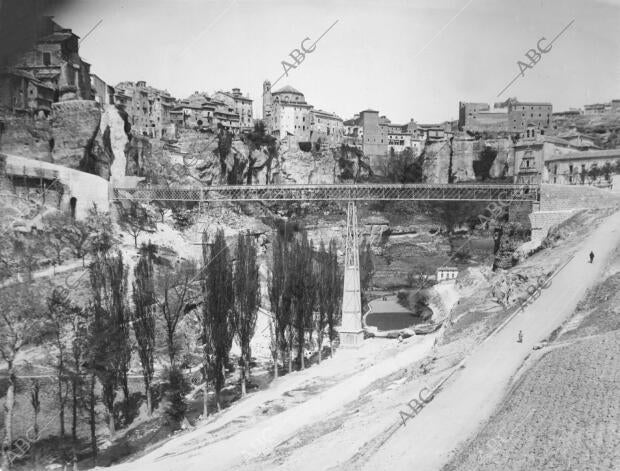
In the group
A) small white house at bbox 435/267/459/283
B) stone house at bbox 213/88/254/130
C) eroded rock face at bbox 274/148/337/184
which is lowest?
small white house at bbox 435/267/459/283

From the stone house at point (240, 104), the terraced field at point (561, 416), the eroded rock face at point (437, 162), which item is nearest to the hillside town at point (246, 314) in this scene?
the terraced field at point (561, 416)

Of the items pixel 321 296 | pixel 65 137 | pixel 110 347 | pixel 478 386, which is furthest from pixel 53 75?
pixel 478 386

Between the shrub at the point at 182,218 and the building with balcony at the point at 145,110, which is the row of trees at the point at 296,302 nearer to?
the shrub at the point at 182,218

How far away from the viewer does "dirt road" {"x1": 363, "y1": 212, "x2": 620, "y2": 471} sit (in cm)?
958

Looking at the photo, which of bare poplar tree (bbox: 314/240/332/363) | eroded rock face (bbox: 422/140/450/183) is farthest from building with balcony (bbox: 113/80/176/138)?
eroded rock face (bbox: 422/140/450/183)

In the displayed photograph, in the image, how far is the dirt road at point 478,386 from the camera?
9.58 metres

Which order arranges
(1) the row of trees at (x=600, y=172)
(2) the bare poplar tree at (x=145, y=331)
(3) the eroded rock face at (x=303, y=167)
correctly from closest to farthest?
(2) the bare poplar tree at (x=145, y=331)
(1) the row of trees at (x=600, y=172)
(3) the eroded rock face at (x=303, y=167)

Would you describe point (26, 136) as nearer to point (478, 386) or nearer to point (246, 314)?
point (246, 314)

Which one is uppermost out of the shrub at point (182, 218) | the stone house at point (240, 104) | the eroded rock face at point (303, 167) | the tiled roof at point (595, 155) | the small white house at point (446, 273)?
the stone house at point (240, 104)

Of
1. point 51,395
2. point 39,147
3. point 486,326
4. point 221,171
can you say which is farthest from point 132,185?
point 486,326

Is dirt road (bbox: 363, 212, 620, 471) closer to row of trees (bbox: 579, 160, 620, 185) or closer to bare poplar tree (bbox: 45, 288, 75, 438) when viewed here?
bare poplar tree (bbox: 45, 288, 75, 438)

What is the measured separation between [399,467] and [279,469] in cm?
267

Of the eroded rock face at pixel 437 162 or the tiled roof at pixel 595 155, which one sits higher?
the eroded rock face at pixel 437 162

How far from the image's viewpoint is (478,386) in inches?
472
